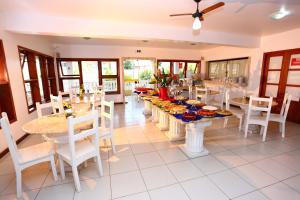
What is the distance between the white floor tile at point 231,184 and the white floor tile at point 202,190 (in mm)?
85

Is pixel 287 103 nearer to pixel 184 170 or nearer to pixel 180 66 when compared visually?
pixel 184 170

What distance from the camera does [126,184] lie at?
1.86 m

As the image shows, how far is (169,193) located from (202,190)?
15.8 inches

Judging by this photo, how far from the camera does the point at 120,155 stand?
2.50 metres

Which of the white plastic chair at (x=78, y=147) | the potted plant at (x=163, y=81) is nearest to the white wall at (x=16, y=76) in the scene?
the white plastic chair at (x=78, y=147)

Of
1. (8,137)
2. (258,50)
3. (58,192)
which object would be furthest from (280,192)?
(258,50)

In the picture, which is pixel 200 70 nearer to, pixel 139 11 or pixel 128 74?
pixel 128 74

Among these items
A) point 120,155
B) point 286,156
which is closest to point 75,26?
point 120,155

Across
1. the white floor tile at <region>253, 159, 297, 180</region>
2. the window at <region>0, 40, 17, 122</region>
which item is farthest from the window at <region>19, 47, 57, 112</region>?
the white floor tile at <region>253, 159, 297, 180</region>

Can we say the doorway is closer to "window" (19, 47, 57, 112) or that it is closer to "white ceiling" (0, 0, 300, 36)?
"window" (19, 47, 57, 112)

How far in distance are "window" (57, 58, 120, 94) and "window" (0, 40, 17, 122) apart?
287 centimetres

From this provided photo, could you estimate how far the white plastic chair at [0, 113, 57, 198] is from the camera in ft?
5.09

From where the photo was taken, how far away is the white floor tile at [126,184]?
174cm

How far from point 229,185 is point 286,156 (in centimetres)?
141
